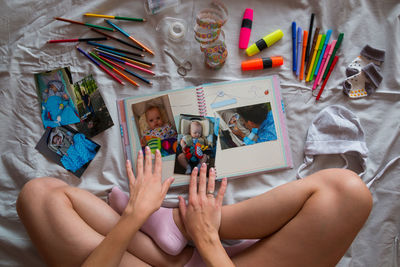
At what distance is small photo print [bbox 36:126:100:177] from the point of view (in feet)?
3.35

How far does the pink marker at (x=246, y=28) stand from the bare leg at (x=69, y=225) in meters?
0.70

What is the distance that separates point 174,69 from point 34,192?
1.92 ft

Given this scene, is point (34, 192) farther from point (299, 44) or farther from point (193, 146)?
point (299, 44)

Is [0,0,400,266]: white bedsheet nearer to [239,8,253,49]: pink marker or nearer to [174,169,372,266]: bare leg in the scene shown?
[239,8,253,49]: pink marker

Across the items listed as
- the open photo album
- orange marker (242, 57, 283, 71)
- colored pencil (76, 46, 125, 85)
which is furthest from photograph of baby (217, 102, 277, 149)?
colored pencil (76, 46, 125, 85)

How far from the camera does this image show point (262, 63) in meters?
1.02

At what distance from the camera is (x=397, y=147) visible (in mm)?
1021

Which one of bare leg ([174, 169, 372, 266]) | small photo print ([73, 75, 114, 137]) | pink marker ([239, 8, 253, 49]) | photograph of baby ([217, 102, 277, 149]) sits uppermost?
pink marker ([239, 8, 253, 49])

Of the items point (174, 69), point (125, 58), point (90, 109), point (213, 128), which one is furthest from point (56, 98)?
point (213, 128)

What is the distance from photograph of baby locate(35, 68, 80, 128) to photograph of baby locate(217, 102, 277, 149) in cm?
51

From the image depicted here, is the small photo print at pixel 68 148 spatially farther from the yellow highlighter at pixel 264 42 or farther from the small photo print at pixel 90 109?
the yellow highlighter at pixel 264 42

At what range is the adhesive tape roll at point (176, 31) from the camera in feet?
3.34

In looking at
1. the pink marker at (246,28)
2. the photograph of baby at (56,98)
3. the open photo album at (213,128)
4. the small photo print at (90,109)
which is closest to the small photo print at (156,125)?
the open photo album at (213,128)

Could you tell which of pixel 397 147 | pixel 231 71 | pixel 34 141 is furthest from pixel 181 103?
pixel 397 147
